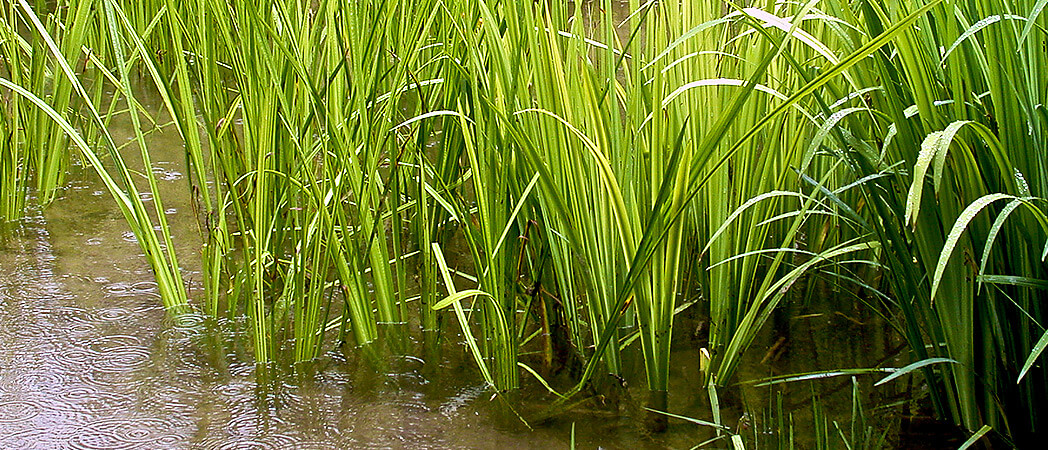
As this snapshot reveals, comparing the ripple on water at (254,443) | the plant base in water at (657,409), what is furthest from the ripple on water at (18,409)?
the plant base in water at (657,409)

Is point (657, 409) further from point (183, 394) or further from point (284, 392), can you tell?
point (183, 394)

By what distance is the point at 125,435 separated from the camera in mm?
1273

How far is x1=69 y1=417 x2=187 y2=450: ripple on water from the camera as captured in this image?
1254 millimetres

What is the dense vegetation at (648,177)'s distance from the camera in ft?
3.64

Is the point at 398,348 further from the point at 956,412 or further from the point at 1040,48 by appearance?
the point at 1040,48


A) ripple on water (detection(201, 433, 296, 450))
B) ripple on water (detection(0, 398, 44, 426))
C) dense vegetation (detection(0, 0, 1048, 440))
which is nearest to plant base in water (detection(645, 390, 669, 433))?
dense vegetation (detection(0, 0, 1048, 440))

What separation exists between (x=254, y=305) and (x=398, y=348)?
9.2 inches

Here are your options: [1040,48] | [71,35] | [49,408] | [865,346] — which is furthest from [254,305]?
[1040,48]

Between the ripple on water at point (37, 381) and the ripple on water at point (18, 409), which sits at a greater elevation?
the ripple on water at point (37, 381)

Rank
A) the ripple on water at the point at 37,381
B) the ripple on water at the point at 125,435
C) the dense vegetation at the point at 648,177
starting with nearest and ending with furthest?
the dense vegetation at the point at 648,177, the ripple on water at the point at 125,435, the ripple on water at the point at 37,381

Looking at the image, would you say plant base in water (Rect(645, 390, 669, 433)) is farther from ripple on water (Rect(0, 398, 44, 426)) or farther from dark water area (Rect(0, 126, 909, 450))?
ripple on water (Rect(0, 398, 44, 426))

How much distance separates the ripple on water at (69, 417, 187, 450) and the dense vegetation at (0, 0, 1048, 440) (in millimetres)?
190

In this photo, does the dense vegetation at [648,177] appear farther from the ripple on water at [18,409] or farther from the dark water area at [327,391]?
the ripple on water at [18,409]

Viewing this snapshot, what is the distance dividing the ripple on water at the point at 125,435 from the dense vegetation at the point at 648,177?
0.19 meters
